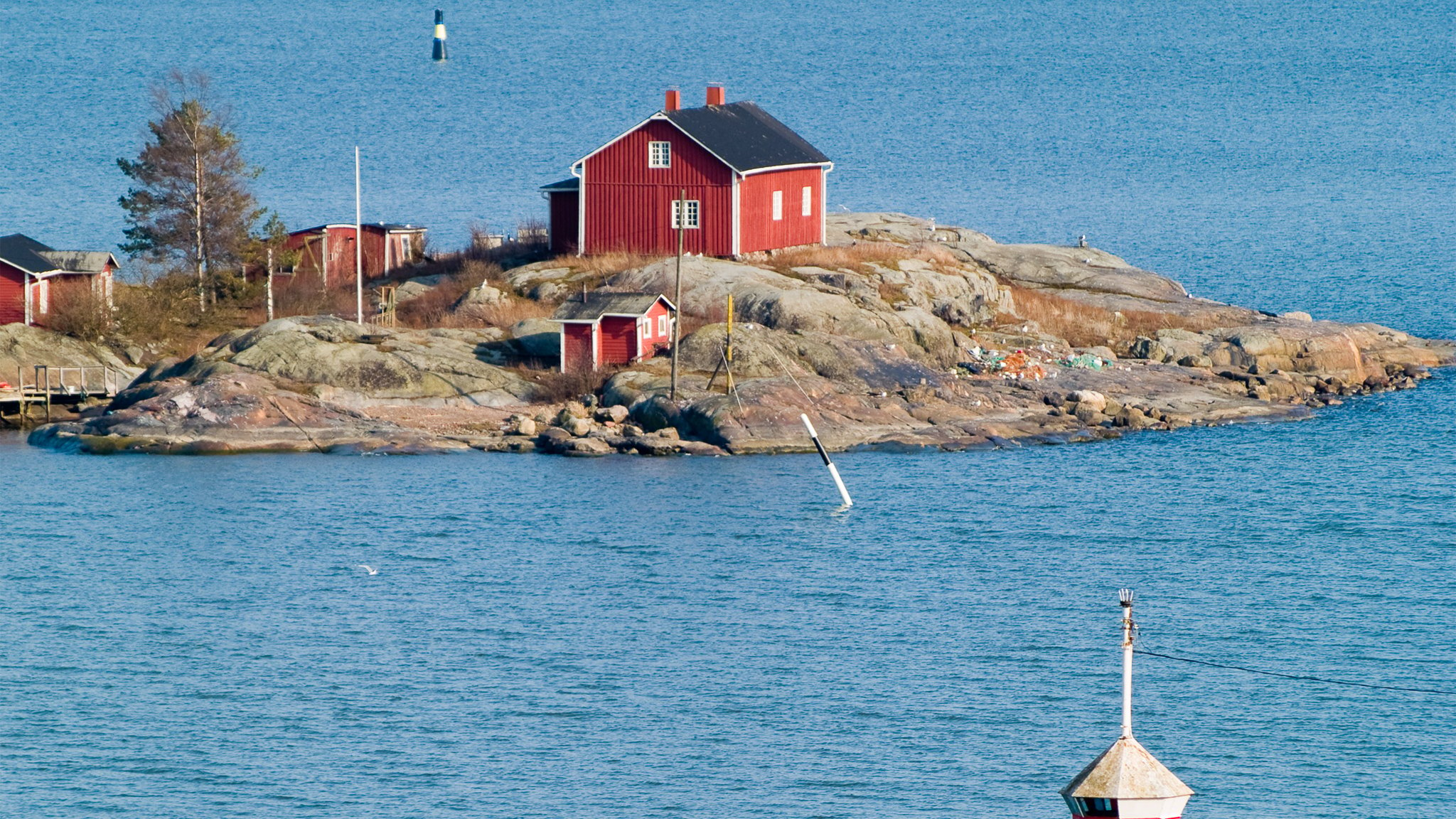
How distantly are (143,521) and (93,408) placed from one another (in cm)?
944

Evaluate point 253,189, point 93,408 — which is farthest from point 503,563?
point 253,189

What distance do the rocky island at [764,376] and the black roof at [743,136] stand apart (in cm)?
294

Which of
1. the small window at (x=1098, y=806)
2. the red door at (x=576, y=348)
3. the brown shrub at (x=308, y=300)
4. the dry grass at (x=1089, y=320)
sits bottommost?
the small window at (x=1098, y=806)

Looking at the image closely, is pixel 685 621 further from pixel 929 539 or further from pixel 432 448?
pixel 432 448

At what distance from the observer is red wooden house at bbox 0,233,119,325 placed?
58.2 metres

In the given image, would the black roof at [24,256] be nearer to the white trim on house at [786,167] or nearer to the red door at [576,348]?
the red door at [576,348]

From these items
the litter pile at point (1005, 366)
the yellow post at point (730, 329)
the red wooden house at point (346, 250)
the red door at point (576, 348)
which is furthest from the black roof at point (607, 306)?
the red wooden house at point (346, 250)

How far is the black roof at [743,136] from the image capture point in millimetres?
61094

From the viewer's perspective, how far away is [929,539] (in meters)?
46.2

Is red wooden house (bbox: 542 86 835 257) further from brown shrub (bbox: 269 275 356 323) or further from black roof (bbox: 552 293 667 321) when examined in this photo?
brown shrub (bbox: 269 275 356 323)

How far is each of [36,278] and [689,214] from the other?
1839 centimetres

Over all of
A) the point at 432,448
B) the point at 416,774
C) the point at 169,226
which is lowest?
the point at 416,774

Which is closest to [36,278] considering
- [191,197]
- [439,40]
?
[191,197]

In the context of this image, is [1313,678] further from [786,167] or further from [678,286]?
[786,167]
